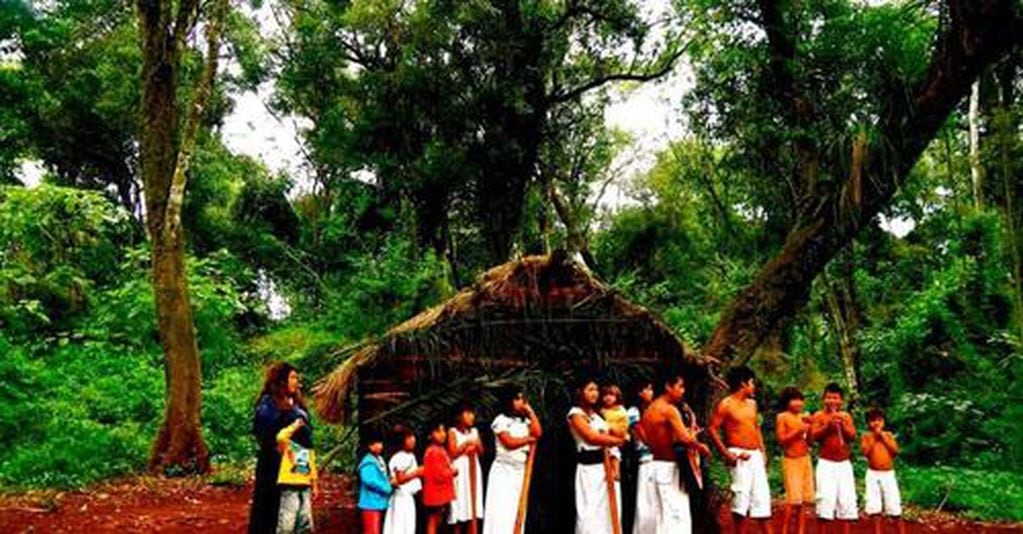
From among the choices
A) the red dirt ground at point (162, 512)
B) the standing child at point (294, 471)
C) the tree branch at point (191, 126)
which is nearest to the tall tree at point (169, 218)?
the tree branch at point (191, 126)

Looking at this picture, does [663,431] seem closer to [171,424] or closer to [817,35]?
[171,424]

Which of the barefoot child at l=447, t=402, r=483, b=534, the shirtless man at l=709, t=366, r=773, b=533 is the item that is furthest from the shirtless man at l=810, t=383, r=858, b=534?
the barefoot child at l=447, t=402, r=483, b=534

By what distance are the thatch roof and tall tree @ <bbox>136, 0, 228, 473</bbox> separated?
4.72m

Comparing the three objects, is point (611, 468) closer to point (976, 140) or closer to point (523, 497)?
point (523, 497)

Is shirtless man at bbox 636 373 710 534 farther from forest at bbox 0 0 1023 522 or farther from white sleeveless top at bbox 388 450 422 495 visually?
forest at bbox 0 0 1023 522

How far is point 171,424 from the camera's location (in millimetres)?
12359

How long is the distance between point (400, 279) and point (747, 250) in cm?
971

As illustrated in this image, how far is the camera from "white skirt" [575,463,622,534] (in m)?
7.36

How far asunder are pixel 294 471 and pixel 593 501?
2405mm

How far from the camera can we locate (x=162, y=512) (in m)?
9.83

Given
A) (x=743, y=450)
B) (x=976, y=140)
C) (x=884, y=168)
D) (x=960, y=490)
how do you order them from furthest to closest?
1. (x=976, y=140)
2. (x=960, y=490)
3. (x=884, y=168)
4. (x=743, y=450)

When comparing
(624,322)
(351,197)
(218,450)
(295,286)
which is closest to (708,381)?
(624,322)

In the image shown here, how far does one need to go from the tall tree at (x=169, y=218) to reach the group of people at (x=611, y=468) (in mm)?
5674

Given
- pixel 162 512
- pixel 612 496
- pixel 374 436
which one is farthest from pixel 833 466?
pixel 162 512
